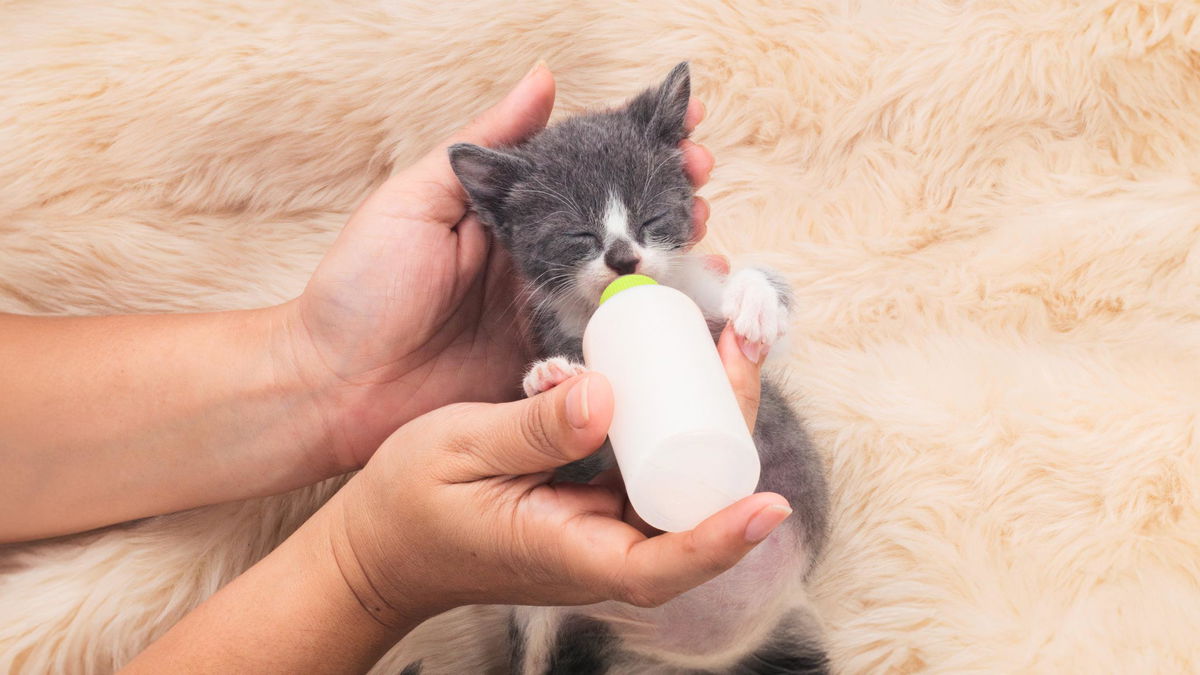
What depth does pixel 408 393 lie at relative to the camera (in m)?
1.22

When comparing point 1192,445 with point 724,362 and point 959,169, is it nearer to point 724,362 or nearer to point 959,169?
point 959,169

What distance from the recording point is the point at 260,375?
118 cm

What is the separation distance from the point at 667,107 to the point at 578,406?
52cm

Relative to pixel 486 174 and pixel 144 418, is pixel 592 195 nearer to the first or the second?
pixel 486 174

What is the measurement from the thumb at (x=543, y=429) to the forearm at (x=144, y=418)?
0.46 metres

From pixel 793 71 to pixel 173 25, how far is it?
1.00 meters

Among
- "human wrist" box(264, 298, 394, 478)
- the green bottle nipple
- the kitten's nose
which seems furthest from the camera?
"human wrist" box(264, 298, 394, 478)

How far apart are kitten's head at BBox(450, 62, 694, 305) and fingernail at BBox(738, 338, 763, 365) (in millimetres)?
148

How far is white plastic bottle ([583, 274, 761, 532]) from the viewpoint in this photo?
2.39 feet

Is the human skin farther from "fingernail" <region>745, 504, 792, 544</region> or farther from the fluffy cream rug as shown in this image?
"fingernail" <region>745, 504, 792, 544</region>

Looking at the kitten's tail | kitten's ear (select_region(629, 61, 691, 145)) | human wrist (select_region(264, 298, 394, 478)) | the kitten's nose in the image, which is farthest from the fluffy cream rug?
the kitten's nose

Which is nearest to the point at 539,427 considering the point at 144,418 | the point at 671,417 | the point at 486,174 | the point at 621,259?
the point at 671,417

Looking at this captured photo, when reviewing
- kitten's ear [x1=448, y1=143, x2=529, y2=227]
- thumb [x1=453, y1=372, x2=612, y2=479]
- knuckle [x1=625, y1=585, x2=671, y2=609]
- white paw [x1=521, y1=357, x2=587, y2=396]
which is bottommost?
knuckle [x1=625, y1=585, x2=671, y2=609]

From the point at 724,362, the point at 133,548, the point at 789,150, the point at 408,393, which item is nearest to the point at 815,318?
the point at 789,150
